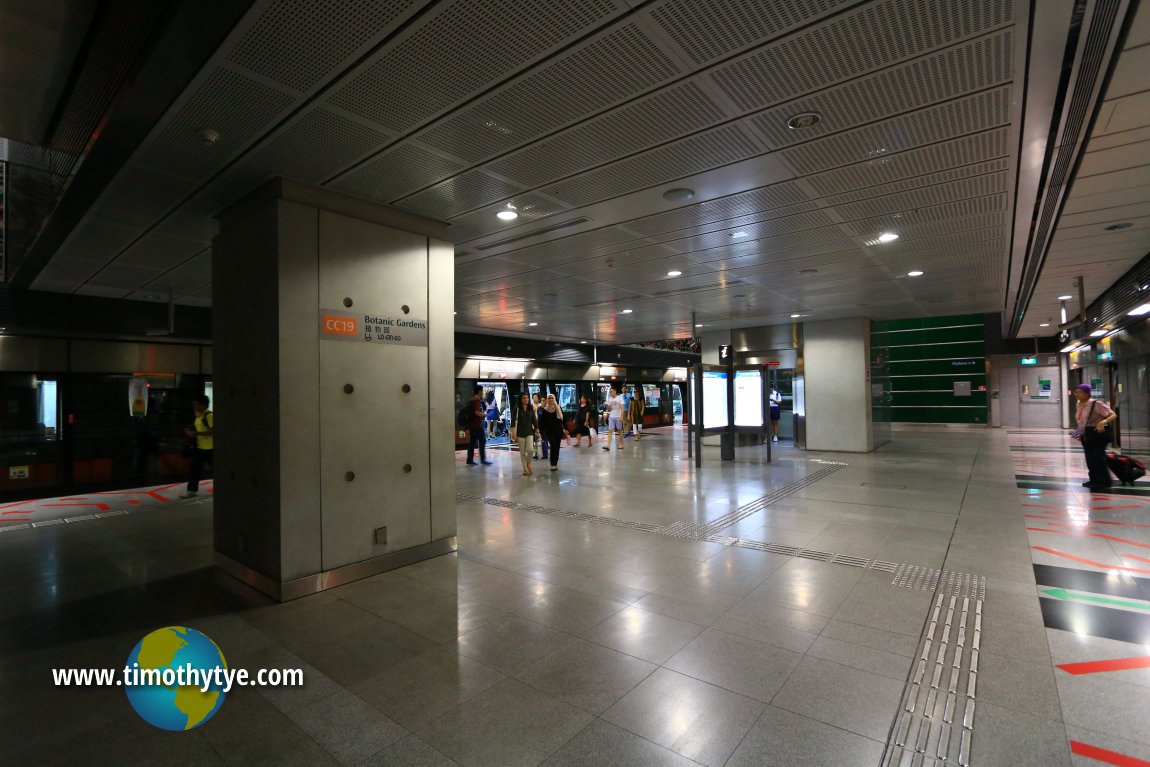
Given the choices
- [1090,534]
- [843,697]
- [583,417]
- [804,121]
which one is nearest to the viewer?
[843,697]

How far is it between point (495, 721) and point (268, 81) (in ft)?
12.1

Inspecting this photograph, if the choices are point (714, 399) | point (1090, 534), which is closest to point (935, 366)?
point (714, 399)

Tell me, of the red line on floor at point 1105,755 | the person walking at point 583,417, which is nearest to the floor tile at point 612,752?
the red line on floor at point 1105,755

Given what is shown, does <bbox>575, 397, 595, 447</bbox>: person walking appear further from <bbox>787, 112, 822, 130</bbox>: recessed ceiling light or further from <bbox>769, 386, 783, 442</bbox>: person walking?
<bbox>787, 112, 822, 130</bbox>: recessed ceiling light

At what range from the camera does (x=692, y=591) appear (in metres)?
4.20

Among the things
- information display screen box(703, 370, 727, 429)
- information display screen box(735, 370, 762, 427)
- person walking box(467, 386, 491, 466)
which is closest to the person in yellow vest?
person walking box(467, 386, 491, 466)

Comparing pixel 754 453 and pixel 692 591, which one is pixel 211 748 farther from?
pixel 754 453

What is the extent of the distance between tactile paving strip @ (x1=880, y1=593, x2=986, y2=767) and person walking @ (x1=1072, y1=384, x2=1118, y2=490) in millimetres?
6187

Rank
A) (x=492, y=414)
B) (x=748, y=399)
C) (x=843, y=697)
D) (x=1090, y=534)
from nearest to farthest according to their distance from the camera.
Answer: (x=843, y=697) → (x=1090, y=534) → (x=748, y=399) → (x=492, y=414)

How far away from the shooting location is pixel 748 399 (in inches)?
499

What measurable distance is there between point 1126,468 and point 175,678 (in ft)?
39.2

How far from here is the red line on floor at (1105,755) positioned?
221cm

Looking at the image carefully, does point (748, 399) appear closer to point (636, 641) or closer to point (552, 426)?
point (552, 426)

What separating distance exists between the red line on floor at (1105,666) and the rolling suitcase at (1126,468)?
284 inches
